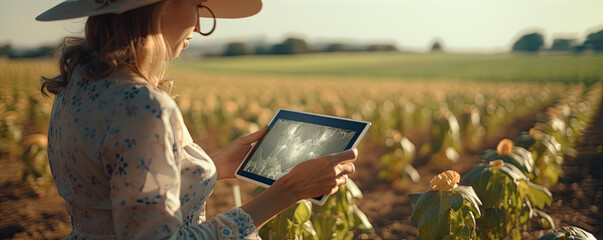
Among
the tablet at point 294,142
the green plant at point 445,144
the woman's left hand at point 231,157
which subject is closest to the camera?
the tablet at point 294,142

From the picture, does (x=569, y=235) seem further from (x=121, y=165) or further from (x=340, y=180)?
(x=121, y=165)

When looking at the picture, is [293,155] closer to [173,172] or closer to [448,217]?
[173,172]

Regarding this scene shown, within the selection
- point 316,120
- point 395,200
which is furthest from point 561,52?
point 316,120

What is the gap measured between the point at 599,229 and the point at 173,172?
399cm

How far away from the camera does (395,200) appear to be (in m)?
5.04

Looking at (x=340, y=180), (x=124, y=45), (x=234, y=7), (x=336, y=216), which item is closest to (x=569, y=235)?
(x=340, y=180)

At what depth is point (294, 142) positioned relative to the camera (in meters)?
1.65

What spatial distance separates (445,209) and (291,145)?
0.77 metres

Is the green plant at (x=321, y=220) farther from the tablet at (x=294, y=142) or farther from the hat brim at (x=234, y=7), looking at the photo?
the hat brim at (x=234, y=7)

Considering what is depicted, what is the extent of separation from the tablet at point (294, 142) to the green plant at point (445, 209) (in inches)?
26.0

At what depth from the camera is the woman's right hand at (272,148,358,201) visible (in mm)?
1348

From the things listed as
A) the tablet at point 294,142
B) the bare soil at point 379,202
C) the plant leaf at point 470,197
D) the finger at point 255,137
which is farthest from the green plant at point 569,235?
the bare soil at point 379,202

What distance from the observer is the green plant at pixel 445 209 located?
1.93 meters

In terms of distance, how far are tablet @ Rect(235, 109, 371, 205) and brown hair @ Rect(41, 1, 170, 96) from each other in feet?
1.77
